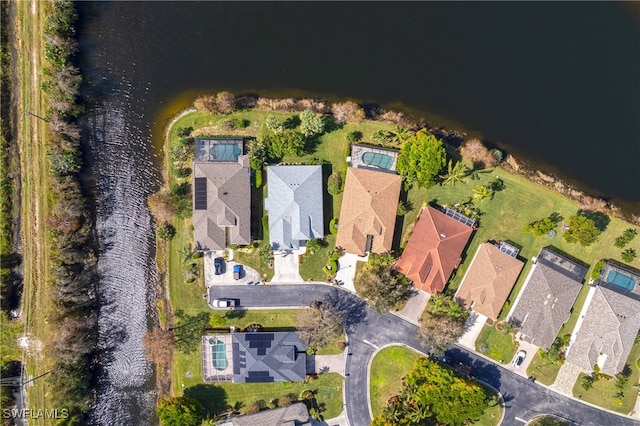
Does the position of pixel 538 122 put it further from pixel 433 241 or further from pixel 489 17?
pixel 433 241

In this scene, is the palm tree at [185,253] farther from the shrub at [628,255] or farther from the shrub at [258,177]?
the shrub at [628,255]

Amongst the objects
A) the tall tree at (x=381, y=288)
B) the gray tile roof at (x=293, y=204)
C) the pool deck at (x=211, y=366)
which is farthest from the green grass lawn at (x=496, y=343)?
the pool deck at (x=211, y=366)

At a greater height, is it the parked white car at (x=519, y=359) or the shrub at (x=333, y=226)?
the shrub at (x=333, y=226)

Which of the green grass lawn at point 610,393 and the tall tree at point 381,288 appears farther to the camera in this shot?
the green grass lawn at point 610,393

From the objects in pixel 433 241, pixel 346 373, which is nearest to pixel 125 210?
pixel 346 373

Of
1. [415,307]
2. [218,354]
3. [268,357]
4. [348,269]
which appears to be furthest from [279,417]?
[415,307]

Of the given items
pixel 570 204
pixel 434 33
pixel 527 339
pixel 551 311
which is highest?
pixel 434 33

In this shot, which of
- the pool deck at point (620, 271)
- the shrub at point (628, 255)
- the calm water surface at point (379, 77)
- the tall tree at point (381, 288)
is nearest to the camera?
the tall tree at point (381, 288)
